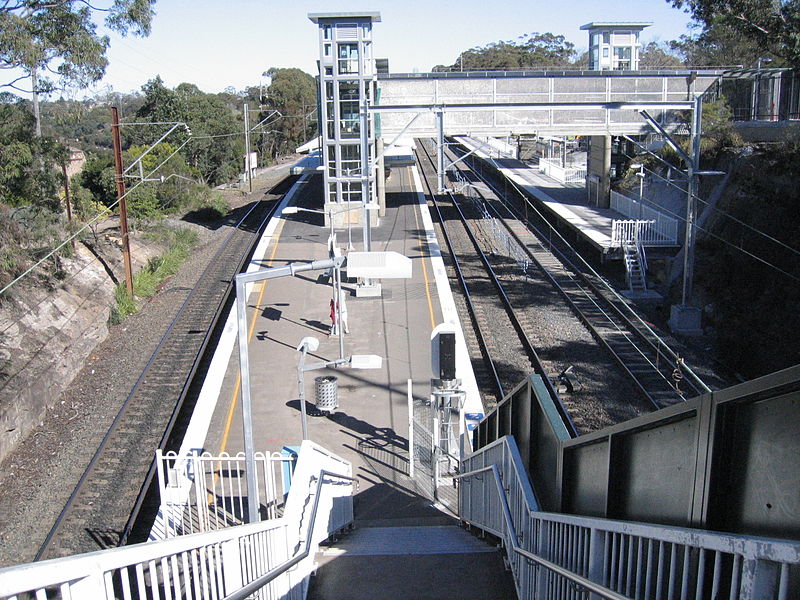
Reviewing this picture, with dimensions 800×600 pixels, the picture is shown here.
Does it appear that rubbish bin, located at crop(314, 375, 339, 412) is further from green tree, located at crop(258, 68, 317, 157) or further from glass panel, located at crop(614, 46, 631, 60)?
green tree, located at crop(258, 68, 317, 157)

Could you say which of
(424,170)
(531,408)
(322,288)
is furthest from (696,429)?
(424,170)

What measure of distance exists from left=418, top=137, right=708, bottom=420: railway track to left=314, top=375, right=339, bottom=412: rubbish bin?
579cm

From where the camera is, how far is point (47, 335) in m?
18.7

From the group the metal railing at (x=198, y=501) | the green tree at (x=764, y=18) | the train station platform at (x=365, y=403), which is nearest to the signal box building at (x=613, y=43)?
the green tree at (x=764, y=18)

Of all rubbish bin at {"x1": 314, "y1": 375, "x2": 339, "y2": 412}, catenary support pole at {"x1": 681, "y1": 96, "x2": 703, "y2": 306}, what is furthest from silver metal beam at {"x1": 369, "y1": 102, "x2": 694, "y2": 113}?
rubbish bin at {"x1": 314, "y1": 375, "x2": 339, "y2": 412}

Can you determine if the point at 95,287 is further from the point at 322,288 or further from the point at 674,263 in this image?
the point at 674,263

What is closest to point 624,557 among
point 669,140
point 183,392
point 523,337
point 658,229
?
point 183,392

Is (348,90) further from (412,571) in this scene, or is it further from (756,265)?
(412,571)

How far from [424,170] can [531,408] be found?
47.8 meters

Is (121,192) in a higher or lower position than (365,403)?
higher

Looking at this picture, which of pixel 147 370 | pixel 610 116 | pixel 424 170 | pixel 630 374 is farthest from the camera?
pixel 424 170

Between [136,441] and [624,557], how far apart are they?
39.1 ft

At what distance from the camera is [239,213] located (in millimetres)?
38500

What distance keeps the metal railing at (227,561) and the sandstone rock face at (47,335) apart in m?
7.38
